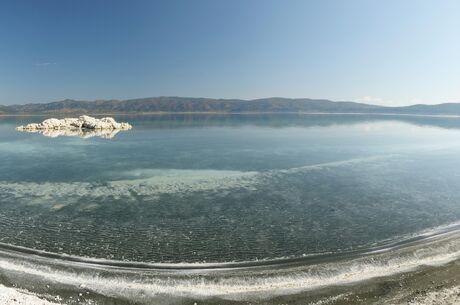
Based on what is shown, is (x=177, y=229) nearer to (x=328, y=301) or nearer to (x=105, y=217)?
(x=105, y=217)

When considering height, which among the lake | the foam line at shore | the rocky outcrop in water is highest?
the rocky outcrop in water

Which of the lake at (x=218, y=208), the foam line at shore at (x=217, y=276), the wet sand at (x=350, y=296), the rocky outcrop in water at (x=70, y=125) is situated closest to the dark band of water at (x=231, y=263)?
the lake at (x=218, y=208)

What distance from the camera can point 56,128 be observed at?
106688mm

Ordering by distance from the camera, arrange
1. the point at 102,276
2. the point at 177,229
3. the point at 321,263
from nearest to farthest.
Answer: the point at 102,276
the point at 321,263
the point at 177,229

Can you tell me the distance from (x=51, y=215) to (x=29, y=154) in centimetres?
3435

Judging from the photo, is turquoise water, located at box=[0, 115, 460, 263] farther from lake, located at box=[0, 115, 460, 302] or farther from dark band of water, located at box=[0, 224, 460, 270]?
dark band of water, located at box=[0, 224, 460, 270]

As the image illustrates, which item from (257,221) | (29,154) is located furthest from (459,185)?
(29,154)

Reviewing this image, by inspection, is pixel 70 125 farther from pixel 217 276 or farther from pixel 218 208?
pixel 217 276

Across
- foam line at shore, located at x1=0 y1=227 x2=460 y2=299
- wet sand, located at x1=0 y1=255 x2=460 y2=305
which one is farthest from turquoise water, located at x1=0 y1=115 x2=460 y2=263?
wet sand, located at x1=0 y1=255 x2=460 y2=305

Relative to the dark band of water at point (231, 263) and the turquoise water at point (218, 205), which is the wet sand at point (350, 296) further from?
the turquoise water at point (218, 205)

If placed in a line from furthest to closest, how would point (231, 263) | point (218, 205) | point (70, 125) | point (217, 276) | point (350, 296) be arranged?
point (70, 125) < point (218, 205) < point (231, 263) < point (217, 276) < point (350, 296)

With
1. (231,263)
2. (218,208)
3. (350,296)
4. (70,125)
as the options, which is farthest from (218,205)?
(70,125)

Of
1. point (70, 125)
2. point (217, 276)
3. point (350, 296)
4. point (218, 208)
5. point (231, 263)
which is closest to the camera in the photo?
point (350, 296)

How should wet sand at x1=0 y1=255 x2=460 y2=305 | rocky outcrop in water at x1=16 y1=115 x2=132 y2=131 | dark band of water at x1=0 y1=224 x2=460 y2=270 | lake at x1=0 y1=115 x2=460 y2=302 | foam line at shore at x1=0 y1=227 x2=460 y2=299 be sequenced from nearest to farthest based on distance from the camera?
wet sand at x1=0 y1=255 x2=460 y2=305
foam line at shore at x1=0 y1=227 x2=460 y2=299
dark band of water at x1=0 y1=224 x2=460 y2=270
lake at x1=0 y1=115 x2=460 y2=302
rocky outcrop in water at x1=16 y1=115 x2=132 y2=131
